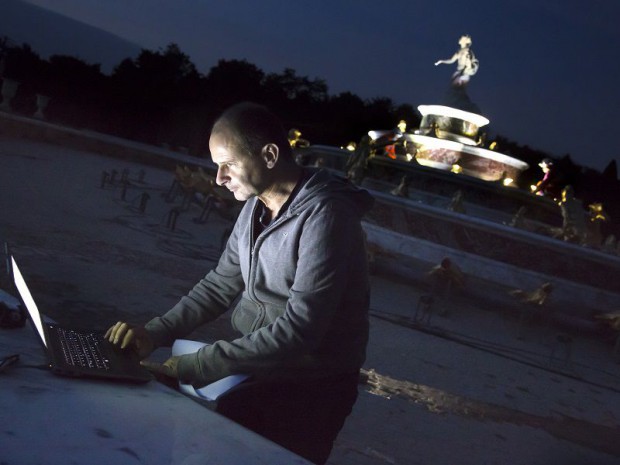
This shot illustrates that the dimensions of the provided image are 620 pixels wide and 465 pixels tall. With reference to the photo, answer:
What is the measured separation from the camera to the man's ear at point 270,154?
90.8 inches

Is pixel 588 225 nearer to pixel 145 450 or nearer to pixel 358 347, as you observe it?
pixel 358 347

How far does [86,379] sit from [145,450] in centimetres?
46

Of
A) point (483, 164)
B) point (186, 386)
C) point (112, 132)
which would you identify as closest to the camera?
point (186, 386)

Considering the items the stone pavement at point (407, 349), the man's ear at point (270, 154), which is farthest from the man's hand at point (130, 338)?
the stone pavement at point (407, 349)

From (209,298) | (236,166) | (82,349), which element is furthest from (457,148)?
(82,349)

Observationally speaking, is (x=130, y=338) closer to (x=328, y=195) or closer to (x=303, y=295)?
(x=303, y=295)

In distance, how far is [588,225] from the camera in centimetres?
1295

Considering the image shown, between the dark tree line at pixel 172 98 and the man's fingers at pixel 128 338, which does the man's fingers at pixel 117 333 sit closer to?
the man's fingers at pixel 128 338

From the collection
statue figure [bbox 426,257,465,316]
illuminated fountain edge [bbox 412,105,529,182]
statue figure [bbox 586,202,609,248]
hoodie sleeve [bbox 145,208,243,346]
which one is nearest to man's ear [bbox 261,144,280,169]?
hoodie sleeve [bbox 145,208,243,346]

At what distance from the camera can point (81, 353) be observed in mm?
2152

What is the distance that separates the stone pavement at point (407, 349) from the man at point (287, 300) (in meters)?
1.48

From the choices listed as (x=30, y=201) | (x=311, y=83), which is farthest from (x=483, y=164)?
(x=311, y=83)

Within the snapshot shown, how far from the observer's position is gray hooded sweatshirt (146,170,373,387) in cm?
219

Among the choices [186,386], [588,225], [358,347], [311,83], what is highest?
[311,83]
